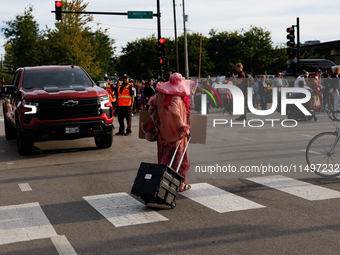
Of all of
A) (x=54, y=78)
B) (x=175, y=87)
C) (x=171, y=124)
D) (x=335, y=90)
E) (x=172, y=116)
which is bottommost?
(x=171, y=124)

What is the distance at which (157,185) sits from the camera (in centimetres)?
577

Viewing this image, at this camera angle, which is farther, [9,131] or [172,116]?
[9,131]

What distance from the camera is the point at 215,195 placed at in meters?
6.75

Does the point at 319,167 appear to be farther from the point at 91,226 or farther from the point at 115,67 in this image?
the point at 115,67

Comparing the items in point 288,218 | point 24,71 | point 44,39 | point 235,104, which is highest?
point 44,39

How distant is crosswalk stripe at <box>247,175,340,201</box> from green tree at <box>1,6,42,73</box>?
1625 inches

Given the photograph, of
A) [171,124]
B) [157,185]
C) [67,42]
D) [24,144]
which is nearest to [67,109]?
[24,144]

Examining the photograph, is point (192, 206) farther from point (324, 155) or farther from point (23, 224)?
point (324, 155)

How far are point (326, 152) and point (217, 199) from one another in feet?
7.66

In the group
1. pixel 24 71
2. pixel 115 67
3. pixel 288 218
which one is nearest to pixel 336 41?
pixel 115 67

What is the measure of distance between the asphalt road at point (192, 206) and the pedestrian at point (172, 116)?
67cm

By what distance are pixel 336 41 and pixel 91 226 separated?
68.5 meters

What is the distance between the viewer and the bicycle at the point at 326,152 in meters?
7.65

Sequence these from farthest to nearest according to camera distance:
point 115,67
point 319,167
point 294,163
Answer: point 115,67 → point 294,163 → point 319,167
